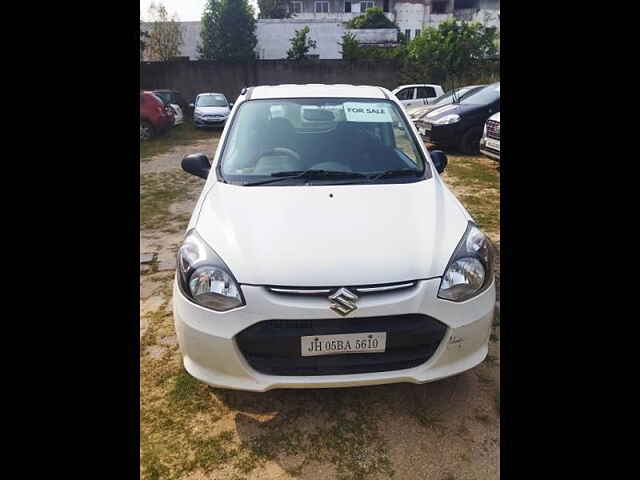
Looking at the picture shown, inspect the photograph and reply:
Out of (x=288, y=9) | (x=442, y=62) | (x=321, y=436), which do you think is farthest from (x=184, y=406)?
(x=288, y=9)

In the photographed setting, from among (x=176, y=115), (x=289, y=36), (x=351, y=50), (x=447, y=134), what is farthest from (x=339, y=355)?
(x=289, y=36)

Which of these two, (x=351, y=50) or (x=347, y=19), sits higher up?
(x=347, y=19)

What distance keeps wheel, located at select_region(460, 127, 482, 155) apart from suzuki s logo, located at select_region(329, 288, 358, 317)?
26.7 ft

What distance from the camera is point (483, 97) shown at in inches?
365

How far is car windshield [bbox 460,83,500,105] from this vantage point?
9094 millimetres

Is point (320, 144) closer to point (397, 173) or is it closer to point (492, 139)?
point (397, 173)

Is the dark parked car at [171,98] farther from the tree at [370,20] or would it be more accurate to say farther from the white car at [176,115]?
the tree at [370,20]

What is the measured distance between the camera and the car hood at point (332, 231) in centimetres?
188

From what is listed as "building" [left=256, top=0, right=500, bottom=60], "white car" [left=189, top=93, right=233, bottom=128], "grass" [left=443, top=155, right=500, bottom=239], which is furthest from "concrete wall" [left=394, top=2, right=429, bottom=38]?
"grass" [left=443, top=155, right=500, bottom=239]

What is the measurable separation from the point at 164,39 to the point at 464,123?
19490 millimetres

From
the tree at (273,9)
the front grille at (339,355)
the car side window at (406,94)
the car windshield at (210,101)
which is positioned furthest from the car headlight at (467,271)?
the tree at (273,9)

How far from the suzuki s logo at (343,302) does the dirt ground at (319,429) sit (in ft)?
2.20
